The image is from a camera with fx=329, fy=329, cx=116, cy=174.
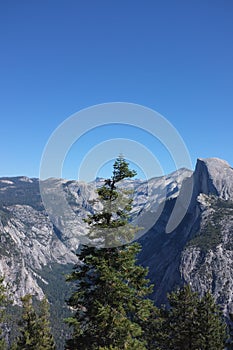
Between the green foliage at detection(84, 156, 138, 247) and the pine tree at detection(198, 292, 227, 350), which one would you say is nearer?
the green foliage at detection(84, 156, 138, 247)

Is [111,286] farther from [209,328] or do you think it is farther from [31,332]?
[31,332]

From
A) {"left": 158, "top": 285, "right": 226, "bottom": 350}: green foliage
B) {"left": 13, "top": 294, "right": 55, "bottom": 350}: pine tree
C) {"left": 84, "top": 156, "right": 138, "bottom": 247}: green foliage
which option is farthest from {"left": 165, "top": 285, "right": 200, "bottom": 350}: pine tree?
{"left": 84, "top": 156, "right": 138, "bottom": 247}: green foliage

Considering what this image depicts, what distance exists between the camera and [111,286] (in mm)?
18656

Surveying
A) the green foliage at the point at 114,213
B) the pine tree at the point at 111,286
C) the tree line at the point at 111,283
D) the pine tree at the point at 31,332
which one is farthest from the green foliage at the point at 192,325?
the green foliage at the point at 114,213

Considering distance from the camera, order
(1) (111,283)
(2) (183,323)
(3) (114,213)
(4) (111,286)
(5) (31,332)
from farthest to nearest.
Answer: (5) (31,332) < (2) (183,323) < (3) (114,213) < (1) (111,283) < (4) (111,286)

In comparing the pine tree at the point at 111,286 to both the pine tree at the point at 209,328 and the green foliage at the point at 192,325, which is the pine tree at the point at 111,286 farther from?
the pine tree at the point at 209,328

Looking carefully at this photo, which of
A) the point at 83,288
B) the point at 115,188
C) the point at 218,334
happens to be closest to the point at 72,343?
the point at 83,288

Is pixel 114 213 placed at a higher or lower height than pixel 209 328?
higher

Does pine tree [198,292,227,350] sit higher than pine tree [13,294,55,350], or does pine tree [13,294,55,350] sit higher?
pine tree [198,292,227,350]

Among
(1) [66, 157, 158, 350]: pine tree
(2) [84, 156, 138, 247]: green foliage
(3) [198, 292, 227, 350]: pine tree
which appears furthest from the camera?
(3) [198, 292, 227, 350]: pine tree

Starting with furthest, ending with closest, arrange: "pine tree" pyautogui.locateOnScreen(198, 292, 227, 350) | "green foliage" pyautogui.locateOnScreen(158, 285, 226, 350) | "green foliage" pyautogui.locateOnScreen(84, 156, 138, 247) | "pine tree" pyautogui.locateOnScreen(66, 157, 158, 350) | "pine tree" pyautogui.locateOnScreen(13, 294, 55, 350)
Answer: "pine tree" pyautogui.locateOnScreen(13, 294, 55, 350) < "green foliage" pyautogui.locateOnScreen(158, 285, 226, 350) < "pine tree" pyautogui.locateOnScreen(198, 292, 227, 350) < "green foliage" pyautogui.locateOnScreen(84, 156, 138, 247) < "pine tree" pyautogui.locateOnScreen(66, 157, 158, 350)

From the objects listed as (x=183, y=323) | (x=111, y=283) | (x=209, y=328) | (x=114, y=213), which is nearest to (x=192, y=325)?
(x=183, y=323)

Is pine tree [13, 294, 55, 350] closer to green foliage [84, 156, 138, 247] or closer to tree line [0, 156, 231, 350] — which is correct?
tree line [0, 156, 231, 350]

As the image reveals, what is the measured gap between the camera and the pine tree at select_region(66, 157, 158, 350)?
59.4ft
